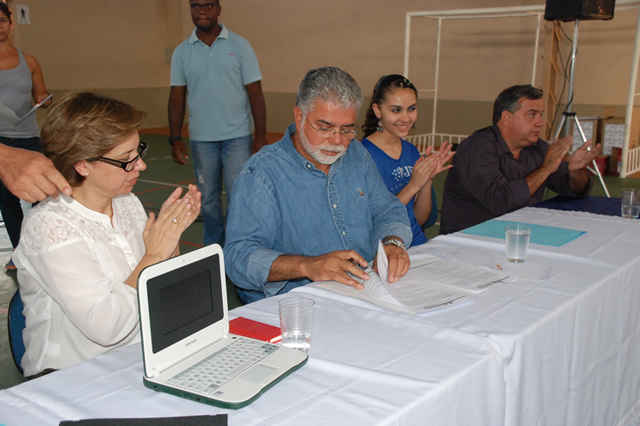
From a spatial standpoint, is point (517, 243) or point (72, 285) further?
point (517, 243)

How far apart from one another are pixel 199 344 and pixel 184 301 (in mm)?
100

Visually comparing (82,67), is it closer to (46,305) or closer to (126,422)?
(46,305)

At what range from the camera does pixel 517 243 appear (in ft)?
6.04

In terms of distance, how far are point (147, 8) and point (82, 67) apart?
6.41 feet

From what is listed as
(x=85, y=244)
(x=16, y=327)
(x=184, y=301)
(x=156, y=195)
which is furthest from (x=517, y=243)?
(x=156, y=195)

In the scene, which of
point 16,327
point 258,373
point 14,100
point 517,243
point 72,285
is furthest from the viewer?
point 14,100

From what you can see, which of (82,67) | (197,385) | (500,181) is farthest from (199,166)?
(82,67)

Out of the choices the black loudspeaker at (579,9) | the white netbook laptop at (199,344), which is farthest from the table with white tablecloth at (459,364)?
the black loudspeaker at (579,9)

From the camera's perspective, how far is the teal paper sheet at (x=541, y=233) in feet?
6.89

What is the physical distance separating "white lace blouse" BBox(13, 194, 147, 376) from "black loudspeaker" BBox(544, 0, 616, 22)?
4161 mm

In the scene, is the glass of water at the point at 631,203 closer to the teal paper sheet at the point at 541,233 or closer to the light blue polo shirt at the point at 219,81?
the teal paper sheet at the point at 541,233

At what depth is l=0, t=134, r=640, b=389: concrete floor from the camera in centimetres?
262

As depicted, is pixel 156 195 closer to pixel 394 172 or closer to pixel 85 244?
pixel 394 172

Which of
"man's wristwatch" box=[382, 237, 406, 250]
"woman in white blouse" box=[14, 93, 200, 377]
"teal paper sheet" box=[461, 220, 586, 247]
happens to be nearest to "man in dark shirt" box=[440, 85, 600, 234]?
"teal paper sheet" box=[461, 220, 586, 247]
